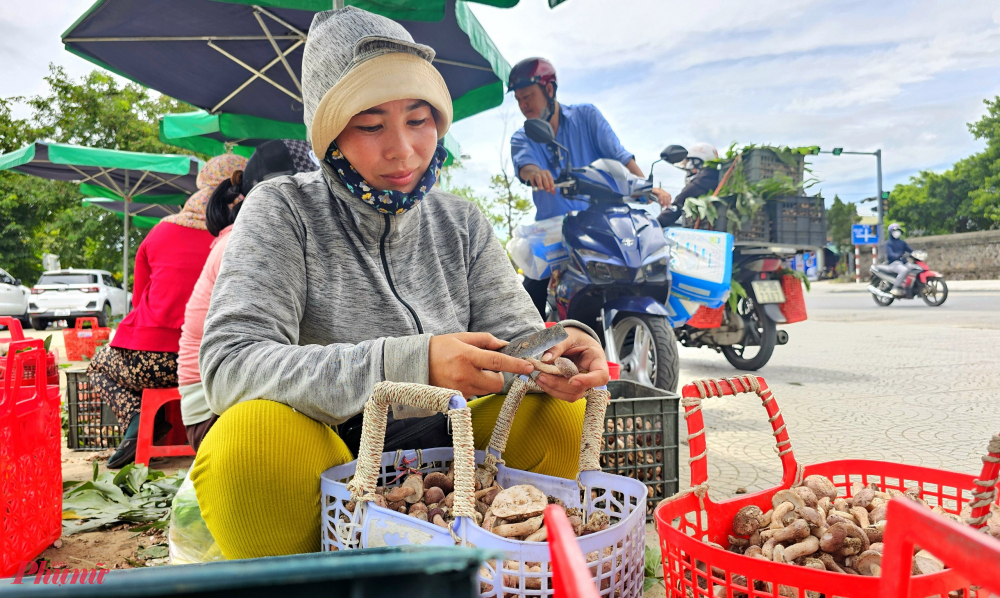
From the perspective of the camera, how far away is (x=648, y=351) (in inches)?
147

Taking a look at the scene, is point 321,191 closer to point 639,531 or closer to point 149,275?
point 639,531

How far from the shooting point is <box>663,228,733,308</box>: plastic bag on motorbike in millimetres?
4090

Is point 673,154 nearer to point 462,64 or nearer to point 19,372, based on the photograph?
point 462,64

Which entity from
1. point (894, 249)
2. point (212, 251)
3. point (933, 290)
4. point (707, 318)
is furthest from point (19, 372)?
point (894, 249)

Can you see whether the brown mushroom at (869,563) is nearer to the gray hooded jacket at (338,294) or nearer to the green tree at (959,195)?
the gray hooded jacket at (338,294)

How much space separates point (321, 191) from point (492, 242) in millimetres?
520

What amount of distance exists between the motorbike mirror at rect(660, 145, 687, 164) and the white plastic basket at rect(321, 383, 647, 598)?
310 centimetres

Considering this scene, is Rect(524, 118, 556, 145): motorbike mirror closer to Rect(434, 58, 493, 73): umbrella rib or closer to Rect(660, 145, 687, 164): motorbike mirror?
Rect(434, 58, 493, 73): umbrella rib

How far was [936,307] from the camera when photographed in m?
12.6

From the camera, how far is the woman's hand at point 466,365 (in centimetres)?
118

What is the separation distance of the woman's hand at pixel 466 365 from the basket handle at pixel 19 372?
140cm

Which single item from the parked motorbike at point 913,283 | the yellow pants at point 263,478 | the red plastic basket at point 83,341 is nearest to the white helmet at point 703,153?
the yellow pants at point 263,478

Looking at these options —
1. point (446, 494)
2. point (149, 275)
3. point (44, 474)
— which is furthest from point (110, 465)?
point (446, 494)

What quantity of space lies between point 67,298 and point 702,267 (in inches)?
567
